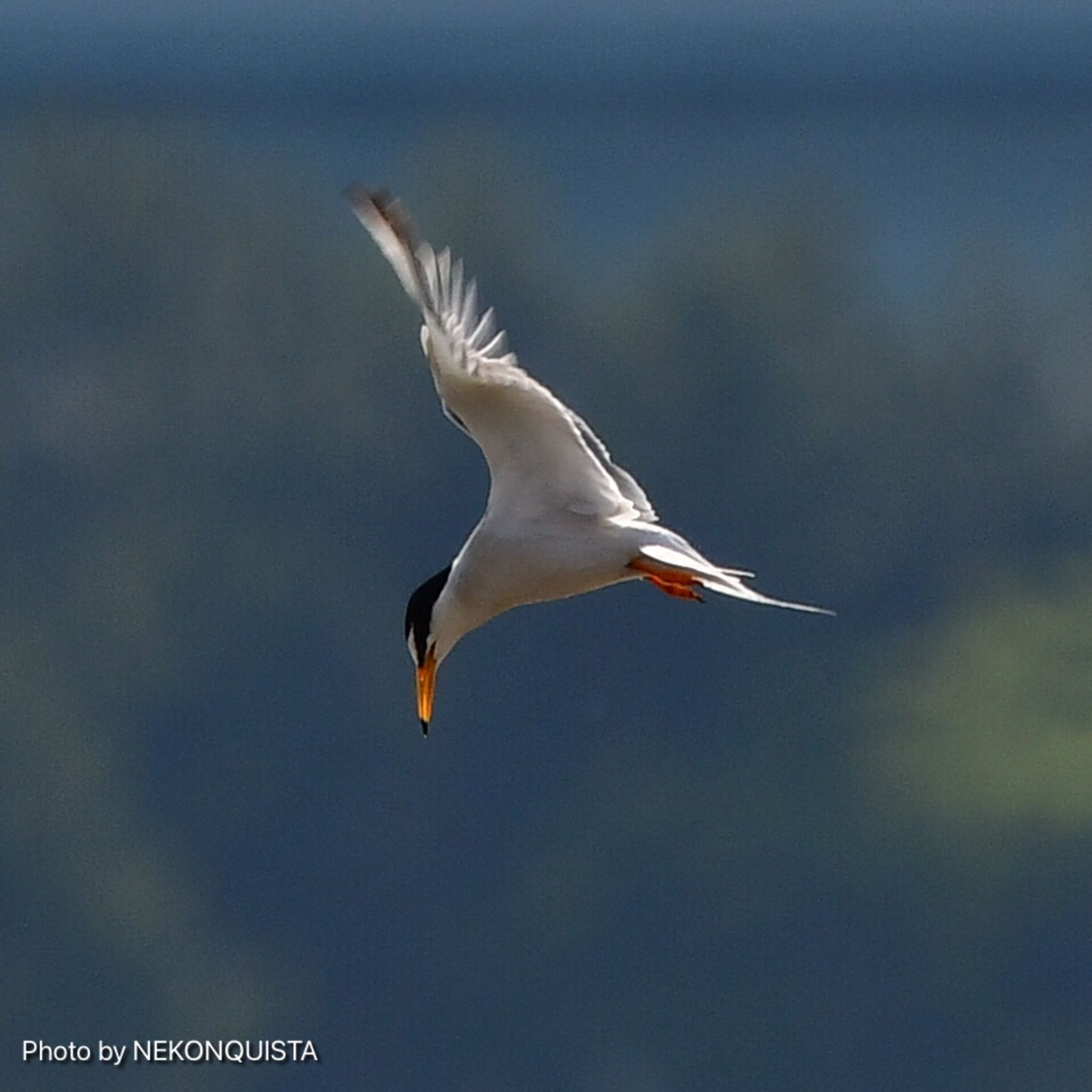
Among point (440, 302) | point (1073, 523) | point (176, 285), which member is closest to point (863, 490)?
point (1073, 523)

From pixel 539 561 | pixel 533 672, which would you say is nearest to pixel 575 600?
pixel 533 672

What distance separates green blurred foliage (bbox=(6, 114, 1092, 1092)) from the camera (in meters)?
42.2

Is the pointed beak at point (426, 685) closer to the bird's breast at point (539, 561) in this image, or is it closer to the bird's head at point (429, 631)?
the bird's head at point (429, 631)

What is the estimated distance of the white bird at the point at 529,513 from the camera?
23.4ft

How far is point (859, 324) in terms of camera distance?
55406mm

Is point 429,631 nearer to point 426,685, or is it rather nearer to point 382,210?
point 426,685

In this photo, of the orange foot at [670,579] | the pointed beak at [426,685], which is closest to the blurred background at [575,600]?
the pointed beak at [426,685]

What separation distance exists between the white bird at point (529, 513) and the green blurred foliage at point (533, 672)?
101 ft

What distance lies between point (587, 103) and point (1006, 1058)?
23.3 metres

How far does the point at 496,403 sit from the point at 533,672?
4068cm

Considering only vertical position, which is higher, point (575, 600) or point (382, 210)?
point (382, 210)

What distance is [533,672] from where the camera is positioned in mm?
47969

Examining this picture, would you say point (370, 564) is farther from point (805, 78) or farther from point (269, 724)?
point (805, 78)

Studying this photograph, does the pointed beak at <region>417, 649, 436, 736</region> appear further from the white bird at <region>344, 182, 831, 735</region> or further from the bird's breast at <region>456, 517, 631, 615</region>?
the bird's breast at <region>456, 517, 631, 615</region>
